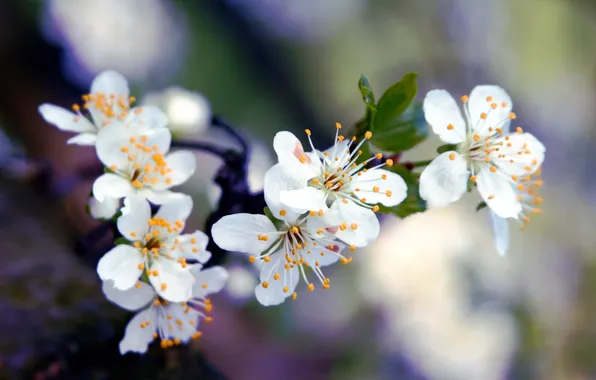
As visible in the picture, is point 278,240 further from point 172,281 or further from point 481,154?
point 481,154

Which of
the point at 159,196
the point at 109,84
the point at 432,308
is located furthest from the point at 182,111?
the point at 432,308

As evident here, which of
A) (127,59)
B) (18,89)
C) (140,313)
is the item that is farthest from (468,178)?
(18,89)

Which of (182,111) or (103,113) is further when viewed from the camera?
(182,111)

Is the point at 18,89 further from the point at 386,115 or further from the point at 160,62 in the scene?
the point at 386,115

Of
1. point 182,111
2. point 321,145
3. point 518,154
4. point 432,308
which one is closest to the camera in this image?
point 518,154

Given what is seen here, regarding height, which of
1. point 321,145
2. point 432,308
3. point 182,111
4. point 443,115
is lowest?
point 432,308

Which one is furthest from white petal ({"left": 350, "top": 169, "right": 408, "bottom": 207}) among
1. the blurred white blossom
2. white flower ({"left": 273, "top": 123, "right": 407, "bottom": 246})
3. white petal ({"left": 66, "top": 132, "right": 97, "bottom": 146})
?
the blurred white blossom
